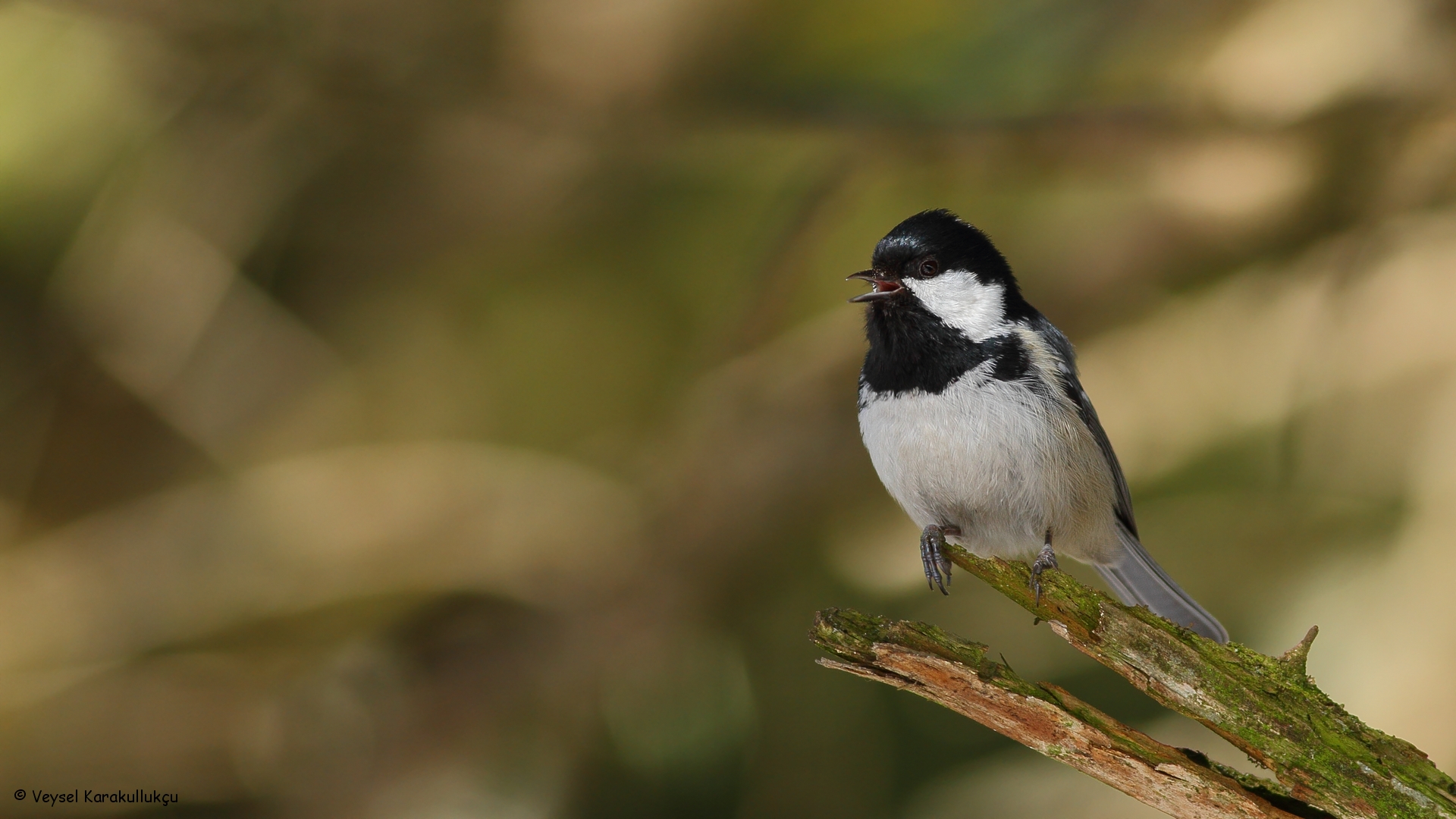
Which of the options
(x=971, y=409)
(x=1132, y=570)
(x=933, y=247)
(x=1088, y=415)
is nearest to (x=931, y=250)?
(x=933, y=247)

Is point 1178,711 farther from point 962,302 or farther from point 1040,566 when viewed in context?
point 962,302

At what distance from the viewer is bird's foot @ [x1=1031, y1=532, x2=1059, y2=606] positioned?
139cm

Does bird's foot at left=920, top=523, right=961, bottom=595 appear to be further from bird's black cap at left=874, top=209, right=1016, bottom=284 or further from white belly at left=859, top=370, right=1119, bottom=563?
bird's black cap at left=874, top=209, right=1016, bottom=284

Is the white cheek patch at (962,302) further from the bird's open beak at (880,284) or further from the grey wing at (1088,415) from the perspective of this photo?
the grey wing at (1088,415)

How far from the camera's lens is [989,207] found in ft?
8.82

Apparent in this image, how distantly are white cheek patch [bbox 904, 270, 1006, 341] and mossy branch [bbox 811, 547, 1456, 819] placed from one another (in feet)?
1.42

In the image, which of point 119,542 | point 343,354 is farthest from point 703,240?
point 119,542

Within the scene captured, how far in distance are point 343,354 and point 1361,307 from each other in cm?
243

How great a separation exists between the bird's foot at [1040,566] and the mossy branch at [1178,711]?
1.1 inches

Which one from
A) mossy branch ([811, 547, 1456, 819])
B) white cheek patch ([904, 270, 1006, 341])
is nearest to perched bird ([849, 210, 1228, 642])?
white cheek patch ([904, 270, 1006, 341])

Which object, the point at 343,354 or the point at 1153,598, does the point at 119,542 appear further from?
the point at 1153,598

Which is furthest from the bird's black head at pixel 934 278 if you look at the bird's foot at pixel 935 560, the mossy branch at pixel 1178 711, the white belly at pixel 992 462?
the mossy branch at pixel 1178 711

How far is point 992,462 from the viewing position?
60.4 inches

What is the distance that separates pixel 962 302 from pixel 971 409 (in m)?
0.19
